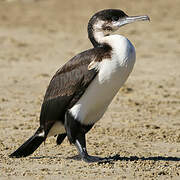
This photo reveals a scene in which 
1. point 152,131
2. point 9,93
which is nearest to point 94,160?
point 152,131

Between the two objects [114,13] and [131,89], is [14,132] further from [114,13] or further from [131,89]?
[131,89]

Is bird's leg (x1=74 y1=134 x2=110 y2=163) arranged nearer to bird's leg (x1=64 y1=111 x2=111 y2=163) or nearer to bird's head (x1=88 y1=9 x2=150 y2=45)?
bird's leg (x1=64 y1=111 x2=111 y2=163)

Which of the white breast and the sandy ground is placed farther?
the sandy ground

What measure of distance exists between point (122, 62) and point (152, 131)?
9.28 ft

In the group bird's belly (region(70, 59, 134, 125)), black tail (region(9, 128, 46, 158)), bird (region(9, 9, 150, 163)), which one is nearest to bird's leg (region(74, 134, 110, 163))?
bird (region(9, 9, 150, 163))

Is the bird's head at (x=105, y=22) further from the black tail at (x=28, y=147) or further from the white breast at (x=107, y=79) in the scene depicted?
the black tail at (x=28, y=147)

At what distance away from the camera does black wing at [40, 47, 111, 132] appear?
283 inches

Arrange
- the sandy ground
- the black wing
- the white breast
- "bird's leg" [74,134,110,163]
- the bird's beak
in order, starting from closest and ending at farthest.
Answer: the white breast
the black wing
the sandy ground
"bird's leg" [74,134,110,163]
the bird's beak

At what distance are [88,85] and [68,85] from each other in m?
0.28

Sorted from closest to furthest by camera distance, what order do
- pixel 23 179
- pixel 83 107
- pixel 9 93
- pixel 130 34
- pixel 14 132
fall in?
pixel 23 179, pixel 83 107, pixel 14 132, pixel 9 93, pixel 130 34

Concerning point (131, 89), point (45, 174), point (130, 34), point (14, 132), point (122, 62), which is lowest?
point (130, 34)

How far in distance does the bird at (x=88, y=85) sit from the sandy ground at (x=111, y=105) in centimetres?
33

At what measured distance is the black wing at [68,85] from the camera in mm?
7176

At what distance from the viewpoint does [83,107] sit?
7.26m
